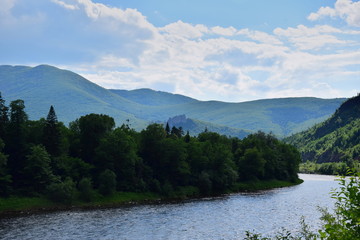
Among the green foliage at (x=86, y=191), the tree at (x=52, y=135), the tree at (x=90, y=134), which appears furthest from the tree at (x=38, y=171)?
the tree at (x=90, y=134)

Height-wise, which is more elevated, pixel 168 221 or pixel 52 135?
pixel 52 135

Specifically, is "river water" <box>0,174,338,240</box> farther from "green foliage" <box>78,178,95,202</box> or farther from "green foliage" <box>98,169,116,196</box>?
"green foliage" <box>98,169,116,196</box>

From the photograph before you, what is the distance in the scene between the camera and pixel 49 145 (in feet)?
389

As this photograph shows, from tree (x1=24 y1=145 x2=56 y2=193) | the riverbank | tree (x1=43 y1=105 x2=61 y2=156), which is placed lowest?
the riverbank

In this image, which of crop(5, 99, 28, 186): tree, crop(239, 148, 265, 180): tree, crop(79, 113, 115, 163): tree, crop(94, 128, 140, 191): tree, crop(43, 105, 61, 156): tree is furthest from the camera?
crop(239, 148, 265, 180): tree

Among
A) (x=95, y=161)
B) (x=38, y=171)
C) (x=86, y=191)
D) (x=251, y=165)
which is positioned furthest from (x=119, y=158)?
(x=251, y=165)

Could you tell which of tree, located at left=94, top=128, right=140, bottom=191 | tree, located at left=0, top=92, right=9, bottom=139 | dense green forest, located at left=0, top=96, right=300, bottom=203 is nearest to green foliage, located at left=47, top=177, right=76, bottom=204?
dense green forest, located at left=0, top=96, right=300, bottom=203

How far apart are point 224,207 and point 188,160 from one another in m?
47.6

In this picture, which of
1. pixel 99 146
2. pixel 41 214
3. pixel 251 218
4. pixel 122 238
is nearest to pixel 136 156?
pixel 99 146

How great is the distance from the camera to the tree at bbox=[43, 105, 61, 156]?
11888cm

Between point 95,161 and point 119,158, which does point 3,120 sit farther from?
point 119,158

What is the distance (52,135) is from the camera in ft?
395

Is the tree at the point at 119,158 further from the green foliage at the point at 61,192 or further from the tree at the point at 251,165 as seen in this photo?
the tree at the point at 251,165

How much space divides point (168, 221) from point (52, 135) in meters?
54.6
